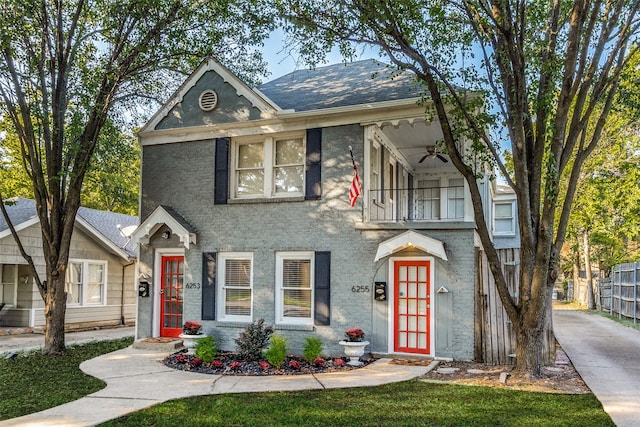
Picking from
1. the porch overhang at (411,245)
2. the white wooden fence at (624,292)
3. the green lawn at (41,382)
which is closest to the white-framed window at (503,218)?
the white wooden fence at (624,292)

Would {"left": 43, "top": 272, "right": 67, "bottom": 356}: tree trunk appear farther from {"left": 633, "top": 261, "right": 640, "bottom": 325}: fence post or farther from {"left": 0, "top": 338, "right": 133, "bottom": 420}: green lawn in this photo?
{"left": 633, "top": 261, "right": 640, "bottom": 325}: fence post

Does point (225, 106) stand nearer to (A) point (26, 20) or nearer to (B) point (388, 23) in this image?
(A) point (26, 20)

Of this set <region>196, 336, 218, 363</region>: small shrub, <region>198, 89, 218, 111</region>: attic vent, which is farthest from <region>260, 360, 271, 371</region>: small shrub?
<region>198, 89, 218, 111</region>: attic vent

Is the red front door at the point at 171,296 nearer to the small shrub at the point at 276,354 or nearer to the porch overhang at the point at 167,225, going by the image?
the porch overhang at the point at 167,225

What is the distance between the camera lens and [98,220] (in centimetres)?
2000

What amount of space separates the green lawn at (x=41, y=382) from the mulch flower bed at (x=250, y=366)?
5.96 feet

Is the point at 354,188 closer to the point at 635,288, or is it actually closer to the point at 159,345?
the point at 159,345

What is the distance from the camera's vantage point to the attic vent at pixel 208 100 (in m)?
12.9

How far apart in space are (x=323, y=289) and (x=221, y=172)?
153 inches

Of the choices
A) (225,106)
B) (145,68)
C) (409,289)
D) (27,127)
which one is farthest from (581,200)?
(27,127)

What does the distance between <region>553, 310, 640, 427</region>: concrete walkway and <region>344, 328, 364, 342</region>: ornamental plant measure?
3.99 metres

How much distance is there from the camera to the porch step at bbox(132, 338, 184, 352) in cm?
1209

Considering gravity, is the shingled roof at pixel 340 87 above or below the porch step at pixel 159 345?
above

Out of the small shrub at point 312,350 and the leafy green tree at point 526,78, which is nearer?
the leafy green tree at point 526,78
